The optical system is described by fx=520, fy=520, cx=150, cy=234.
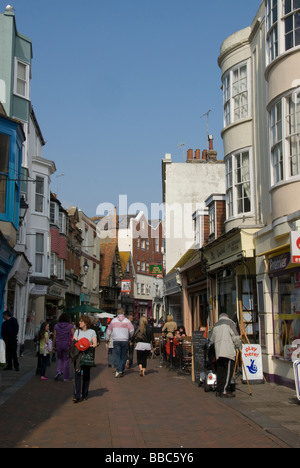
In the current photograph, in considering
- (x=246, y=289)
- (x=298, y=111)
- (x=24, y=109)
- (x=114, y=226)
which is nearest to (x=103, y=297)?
(x=114, y=226)

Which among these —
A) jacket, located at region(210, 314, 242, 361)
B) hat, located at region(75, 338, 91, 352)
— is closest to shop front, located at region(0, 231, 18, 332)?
hat, located at region(75, 338, 91, 352)

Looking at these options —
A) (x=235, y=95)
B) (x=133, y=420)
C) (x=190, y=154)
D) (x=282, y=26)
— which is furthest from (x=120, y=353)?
(x=190, y=154)

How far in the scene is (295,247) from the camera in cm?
1028

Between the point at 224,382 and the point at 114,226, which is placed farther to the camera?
the point at 114,226

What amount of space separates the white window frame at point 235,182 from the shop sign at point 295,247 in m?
5.11

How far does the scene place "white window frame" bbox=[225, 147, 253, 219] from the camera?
15781 millimetres

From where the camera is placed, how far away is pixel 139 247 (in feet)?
241

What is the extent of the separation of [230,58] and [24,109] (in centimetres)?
1011

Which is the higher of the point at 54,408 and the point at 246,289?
the point at 246,289

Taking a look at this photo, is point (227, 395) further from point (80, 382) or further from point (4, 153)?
point (4, 153)

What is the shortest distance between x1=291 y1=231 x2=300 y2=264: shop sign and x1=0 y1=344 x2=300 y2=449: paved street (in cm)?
273

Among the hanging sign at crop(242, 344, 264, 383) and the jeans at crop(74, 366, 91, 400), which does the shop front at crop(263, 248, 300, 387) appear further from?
the jeans at crop(74, 366, 91, 400)

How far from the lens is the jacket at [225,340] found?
420 inches

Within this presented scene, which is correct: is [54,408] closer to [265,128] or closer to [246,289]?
[246,289]
